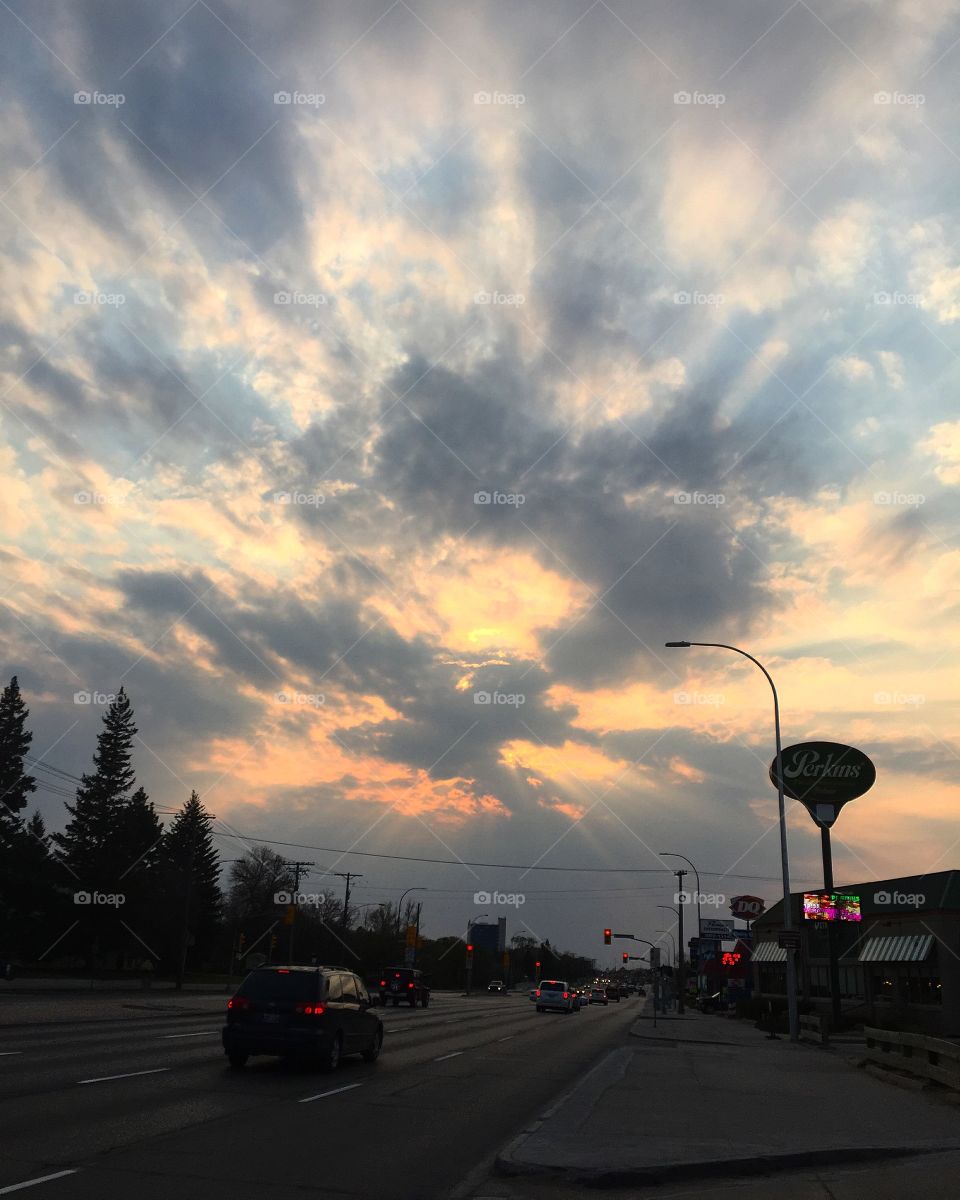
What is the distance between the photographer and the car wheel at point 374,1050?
1873 cm

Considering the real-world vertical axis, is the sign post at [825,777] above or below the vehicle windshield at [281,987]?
above

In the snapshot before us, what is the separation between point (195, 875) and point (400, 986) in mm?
46610

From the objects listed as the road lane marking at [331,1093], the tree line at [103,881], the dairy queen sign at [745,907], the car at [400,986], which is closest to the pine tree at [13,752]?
the tree line at [103,881]

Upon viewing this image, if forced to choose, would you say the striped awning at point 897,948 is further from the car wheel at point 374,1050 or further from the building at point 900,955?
the car wheel at point 374,1050

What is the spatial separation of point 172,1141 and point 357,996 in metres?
9.16

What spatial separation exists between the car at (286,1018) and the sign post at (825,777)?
83.3 feet

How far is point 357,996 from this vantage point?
1844 centimetres

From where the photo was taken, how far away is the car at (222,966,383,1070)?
52.2 ft

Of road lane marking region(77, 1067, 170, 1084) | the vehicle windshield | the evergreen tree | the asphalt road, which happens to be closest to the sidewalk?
the asphalt road

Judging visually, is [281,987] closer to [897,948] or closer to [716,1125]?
[716,1125]

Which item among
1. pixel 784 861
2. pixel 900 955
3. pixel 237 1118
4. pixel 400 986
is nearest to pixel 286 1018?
pixel 237 1118

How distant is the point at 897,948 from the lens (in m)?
44.5

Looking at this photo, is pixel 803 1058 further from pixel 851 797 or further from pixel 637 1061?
pixel 851 797

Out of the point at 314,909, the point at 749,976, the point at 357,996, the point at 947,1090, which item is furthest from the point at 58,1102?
the point at 314,909
